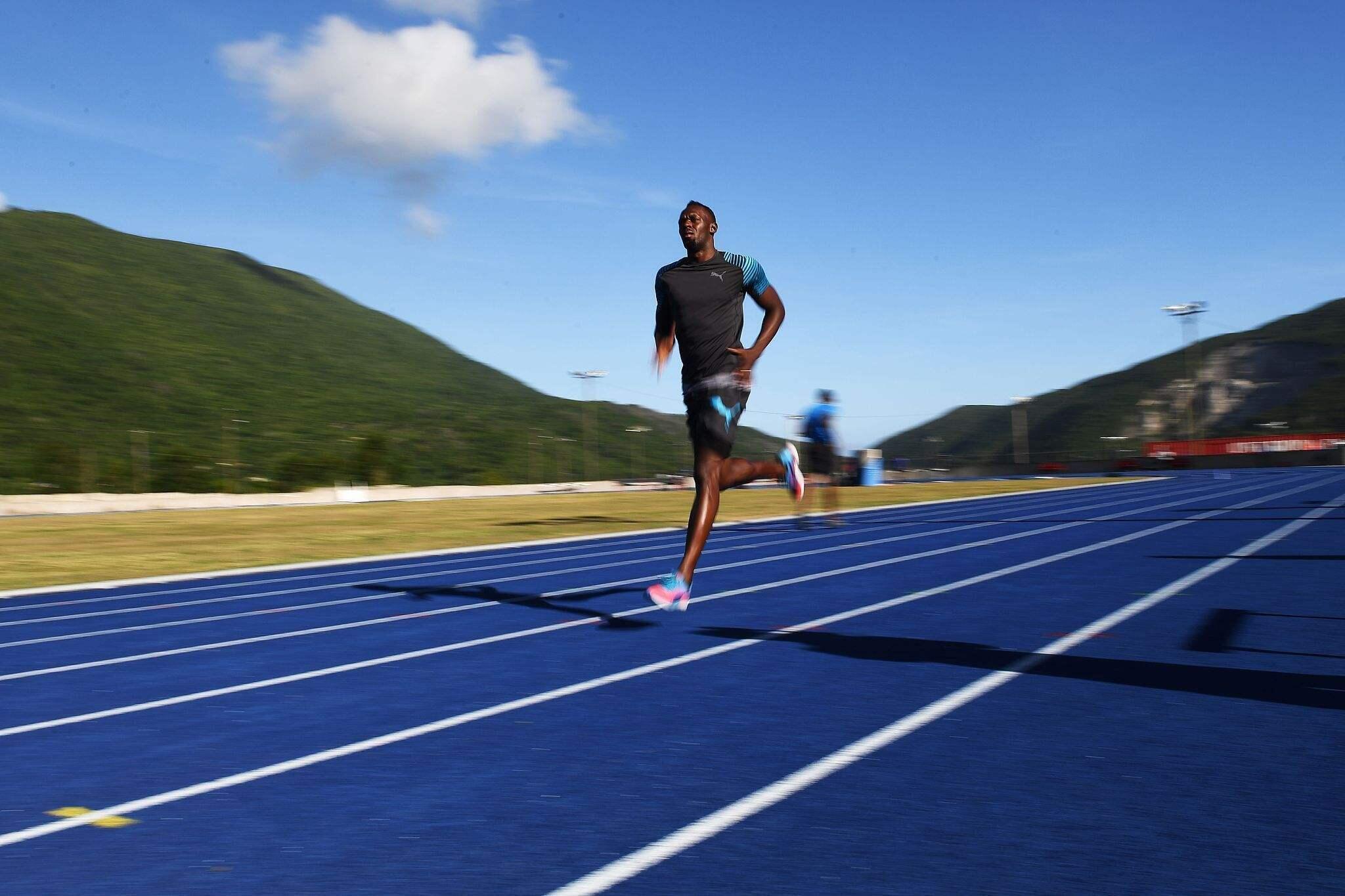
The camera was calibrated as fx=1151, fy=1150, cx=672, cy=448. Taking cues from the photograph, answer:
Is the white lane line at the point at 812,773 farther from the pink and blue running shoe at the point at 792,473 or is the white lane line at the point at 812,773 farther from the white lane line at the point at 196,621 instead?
the white lane line at the point at 196,621

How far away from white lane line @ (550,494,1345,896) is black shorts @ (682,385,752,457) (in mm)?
1950

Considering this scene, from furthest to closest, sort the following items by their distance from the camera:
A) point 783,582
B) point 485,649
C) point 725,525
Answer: point 725,525 → point 783,582 → point 485,649

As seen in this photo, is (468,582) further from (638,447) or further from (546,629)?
(638,447)

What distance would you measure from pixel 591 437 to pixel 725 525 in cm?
14422

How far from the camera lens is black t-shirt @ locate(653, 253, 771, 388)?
6254 millimetres

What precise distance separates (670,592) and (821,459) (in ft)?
31.8

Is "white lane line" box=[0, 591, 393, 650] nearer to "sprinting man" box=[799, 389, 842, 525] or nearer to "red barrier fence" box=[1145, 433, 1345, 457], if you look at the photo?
"sprinting man" box=[799, 389, 842, 525]

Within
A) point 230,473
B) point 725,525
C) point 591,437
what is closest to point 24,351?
point 230,473

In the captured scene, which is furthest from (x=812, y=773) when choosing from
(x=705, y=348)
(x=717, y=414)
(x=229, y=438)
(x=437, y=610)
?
(x=229, y=438)

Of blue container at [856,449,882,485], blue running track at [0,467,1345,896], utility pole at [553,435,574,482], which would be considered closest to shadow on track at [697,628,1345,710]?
blue running track at [0,467,1345,896]

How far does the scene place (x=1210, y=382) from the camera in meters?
171

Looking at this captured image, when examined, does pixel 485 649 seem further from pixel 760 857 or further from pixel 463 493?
pixel 463 493

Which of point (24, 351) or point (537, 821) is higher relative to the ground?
point (24, 351)

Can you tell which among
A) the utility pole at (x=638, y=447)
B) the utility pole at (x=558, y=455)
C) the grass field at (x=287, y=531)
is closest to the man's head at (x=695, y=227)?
the grass field at (x=287, y=531)
